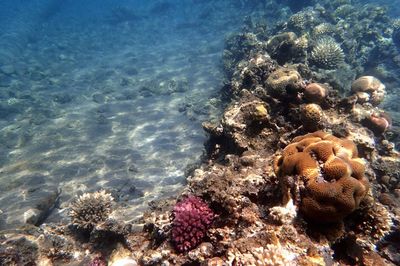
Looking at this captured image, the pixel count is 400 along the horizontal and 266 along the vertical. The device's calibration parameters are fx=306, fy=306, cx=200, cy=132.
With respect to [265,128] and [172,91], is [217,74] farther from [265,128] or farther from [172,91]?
[265,128]

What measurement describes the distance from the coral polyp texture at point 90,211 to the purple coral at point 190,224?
3034mm

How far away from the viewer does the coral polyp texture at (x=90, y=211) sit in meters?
6.35

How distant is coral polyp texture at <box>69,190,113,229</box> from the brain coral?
4142 mm

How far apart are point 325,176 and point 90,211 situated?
4983mm

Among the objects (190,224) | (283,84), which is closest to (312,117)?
(283,84)

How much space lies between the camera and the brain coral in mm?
3352

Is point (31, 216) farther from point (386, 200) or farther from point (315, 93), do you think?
point (386, 200)

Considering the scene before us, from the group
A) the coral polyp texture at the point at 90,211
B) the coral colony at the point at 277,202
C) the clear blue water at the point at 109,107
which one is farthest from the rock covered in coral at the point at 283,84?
the coral polyp texture at the point at 90,211

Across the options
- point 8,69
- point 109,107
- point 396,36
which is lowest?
point 109,107

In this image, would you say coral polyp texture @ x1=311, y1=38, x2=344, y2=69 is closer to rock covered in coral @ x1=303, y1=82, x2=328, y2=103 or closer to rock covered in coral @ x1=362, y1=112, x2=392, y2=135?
rock covered in coral @ x1=362, y1=112, x2=392, y2=135

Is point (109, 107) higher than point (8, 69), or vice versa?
point (8, 69)

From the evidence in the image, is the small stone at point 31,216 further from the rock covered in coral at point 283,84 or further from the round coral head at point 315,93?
the round coral head at point 315,93

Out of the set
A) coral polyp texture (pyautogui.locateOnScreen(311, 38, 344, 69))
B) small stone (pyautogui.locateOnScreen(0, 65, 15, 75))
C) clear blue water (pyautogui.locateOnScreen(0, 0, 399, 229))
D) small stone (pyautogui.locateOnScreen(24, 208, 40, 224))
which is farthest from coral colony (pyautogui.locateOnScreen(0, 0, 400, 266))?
small stone (pyautogui.locateOnScreen(0, 65, 15, 75))

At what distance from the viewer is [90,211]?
21.5 ft
